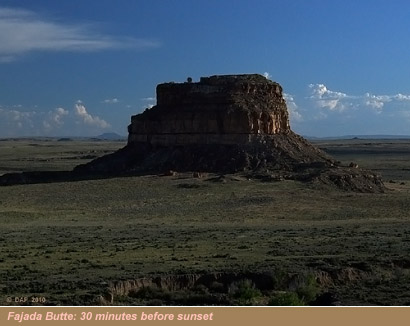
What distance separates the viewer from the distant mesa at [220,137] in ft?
193

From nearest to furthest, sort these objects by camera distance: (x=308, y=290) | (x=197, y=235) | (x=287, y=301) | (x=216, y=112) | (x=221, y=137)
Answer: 1. (x=287, y=301)
2. (x=308, y=290)
3. (x=197, y=235)
4. (x=216, y=112)
5. (x=221, y=137)

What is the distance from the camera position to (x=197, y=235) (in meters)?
30.6

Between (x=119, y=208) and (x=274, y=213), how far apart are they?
1016cm

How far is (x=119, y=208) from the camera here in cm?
4500

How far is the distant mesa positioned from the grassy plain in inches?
158

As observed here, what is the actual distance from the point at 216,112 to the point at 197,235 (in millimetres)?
31385

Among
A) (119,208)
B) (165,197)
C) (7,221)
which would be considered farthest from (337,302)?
(165,197)

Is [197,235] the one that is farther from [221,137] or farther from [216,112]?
[221,137]

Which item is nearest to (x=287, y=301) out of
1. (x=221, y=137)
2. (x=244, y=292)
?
(x=244, y=292)

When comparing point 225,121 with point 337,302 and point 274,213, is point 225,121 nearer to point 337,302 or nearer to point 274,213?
point 274,213

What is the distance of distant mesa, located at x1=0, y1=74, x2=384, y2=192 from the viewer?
58750mm

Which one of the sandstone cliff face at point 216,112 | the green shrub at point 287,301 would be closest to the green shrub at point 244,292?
the green shrub at point 287,301

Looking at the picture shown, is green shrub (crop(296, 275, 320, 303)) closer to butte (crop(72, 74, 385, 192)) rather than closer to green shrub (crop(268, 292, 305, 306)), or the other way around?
green shrub (crop(268, 292, 305, 306))
